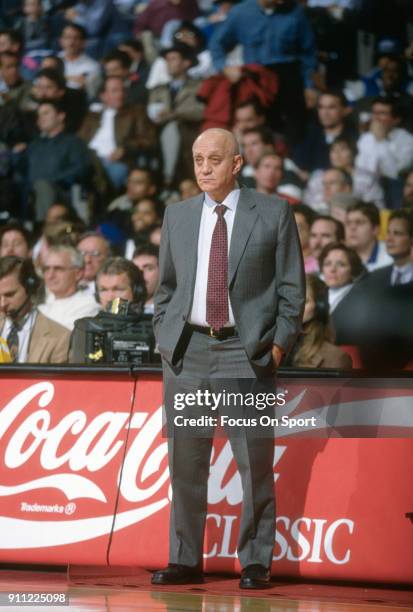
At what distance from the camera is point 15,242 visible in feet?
30.3

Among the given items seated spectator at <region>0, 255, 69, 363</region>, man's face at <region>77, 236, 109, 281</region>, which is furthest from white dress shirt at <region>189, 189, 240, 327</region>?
man's face at <region>77, 236, 109, 281</region>

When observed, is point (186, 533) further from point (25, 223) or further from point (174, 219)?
point (25, 223)

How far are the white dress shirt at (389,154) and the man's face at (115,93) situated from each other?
8.65 feet

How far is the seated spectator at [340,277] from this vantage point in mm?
7922

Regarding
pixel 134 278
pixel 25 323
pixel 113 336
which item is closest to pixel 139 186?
pixel 25 323

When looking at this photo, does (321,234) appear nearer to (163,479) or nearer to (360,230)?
(360,230)

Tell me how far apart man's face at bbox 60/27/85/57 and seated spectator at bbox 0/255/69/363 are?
405 centimetres

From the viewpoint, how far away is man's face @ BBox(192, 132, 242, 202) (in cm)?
Answer: 448

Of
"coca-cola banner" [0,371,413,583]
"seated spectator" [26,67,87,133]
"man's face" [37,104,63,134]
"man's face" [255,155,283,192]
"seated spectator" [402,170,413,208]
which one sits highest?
"seated spectator" [26,67,87,133]

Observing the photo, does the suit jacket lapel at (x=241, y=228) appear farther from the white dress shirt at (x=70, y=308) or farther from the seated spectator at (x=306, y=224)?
the seated spectator at (x=306, y=224)

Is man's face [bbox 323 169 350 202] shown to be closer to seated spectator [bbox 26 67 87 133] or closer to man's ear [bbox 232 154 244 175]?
seated spectator [bbox 26 67 87 133]

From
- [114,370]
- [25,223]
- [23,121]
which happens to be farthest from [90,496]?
[23,121]

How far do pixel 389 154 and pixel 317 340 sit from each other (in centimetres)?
305

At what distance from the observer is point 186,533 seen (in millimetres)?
4539
